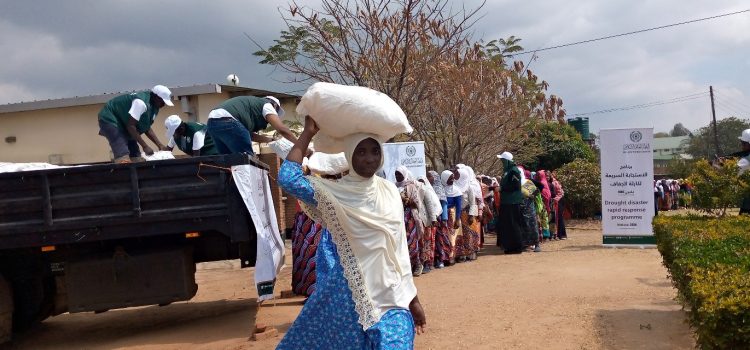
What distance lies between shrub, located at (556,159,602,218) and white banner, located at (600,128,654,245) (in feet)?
24.6

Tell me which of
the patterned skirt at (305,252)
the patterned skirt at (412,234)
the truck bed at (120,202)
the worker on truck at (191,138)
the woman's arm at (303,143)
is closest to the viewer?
the woman's arm at (303,143)

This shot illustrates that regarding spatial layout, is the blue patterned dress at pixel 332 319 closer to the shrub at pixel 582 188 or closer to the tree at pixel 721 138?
the shrub at pixel 582 188

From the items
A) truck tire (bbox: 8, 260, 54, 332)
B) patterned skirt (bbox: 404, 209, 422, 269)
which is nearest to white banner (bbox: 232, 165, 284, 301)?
truck tire (bbox: 8, 260, 54, 332)

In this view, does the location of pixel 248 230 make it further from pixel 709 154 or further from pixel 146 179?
pixel 709 154

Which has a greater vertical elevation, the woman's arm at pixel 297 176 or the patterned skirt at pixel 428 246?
the woman's arm at pixel 297 176

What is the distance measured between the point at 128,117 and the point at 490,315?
444cm

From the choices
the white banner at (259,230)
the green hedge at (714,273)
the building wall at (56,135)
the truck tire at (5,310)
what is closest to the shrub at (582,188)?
the building wall at (56,135)

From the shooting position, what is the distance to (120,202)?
599 cm

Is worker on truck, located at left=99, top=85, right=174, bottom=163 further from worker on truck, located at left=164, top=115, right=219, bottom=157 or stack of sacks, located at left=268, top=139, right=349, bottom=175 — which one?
stack of sacks, located at left=268, top=139, right=349, bottom=175

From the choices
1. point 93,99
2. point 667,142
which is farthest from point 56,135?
point 667,142

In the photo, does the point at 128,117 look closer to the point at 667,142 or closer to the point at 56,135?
the point at 56,135

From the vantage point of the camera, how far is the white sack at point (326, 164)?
17.1ft

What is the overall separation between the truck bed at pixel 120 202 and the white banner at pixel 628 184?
8.77m

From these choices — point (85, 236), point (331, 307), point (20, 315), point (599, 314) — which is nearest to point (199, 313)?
point (20, 315)
